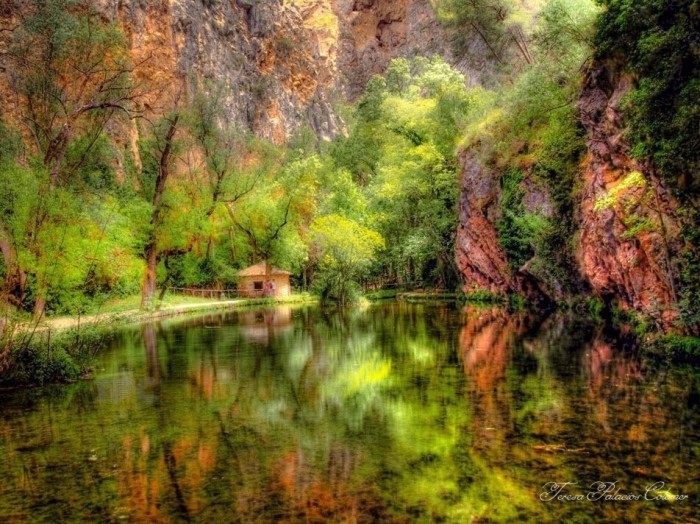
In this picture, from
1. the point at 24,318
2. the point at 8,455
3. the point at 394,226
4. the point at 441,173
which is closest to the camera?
the point at 8,455

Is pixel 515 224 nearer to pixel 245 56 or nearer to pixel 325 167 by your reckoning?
pixel 325 167

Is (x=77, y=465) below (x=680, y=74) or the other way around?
below

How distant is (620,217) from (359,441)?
1434 cm

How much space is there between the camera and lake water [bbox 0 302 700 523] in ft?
20.0

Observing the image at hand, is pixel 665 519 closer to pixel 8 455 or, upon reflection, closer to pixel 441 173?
pixel 8 455

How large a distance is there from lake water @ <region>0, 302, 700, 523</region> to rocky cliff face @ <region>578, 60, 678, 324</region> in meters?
3.04

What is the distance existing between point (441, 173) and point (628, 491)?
138ft

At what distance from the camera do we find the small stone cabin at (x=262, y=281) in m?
53.2

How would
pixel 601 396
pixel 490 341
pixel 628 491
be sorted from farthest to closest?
pixel 490 341 → pixel 601 396 → pixel 628 491

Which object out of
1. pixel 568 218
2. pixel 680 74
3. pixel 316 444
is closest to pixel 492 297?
pixel 568 218

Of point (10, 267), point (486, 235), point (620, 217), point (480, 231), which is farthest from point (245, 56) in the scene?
point (10, 267)

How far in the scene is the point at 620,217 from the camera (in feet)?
61.3

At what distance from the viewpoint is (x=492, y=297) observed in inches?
1569

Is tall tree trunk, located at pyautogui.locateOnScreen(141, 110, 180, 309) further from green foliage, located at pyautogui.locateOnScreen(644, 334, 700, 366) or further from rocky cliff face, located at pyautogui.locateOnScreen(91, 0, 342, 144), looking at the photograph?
green foliage, located at pyautogui.locateOnScreen(644, 334, 700, 366)
